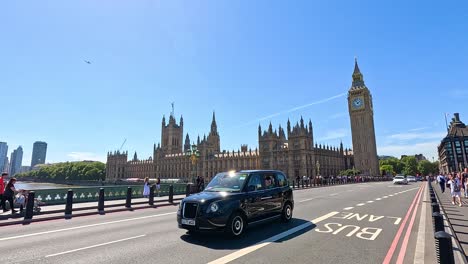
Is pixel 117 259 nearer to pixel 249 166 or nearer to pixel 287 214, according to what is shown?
pixel 287 214

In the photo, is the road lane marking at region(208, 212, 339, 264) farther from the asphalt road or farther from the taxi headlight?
the taxi headlight

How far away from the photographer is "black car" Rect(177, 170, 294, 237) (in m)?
7.52

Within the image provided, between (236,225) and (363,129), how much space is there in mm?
110129

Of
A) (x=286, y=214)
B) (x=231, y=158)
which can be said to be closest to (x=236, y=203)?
(x=286, y=214)

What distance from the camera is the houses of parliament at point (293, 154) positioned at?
9181cm

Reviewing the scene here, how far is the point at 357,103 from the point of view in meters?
110

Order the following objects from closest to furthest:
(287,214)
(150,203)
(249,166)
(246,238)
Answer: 1. (246,238)
2. (287,214)
3. (150,203)
4. (249,166)

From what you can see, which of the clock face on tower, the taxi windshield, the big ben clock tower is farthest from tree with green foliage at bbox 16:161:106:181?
the taxi windshield

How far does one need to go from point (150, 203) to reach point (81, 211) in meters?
4.25

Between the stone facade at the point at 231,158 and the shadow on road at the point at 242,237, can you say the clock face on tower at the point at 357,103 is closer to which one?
the stone facade at the point at 231,158

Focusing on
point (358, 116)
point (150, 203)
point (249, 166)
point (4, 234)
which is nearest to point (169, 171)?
point (249, 166)

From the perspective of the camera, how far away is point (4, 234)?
9.16 m

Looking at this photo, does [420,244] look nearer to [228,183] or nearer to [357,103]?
[228,183]

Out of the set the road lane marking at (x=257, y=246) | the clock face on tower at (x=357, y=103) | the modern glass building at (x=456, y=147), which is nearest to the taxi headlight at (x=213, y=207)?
the road lane marking at (x=257, y=246)
